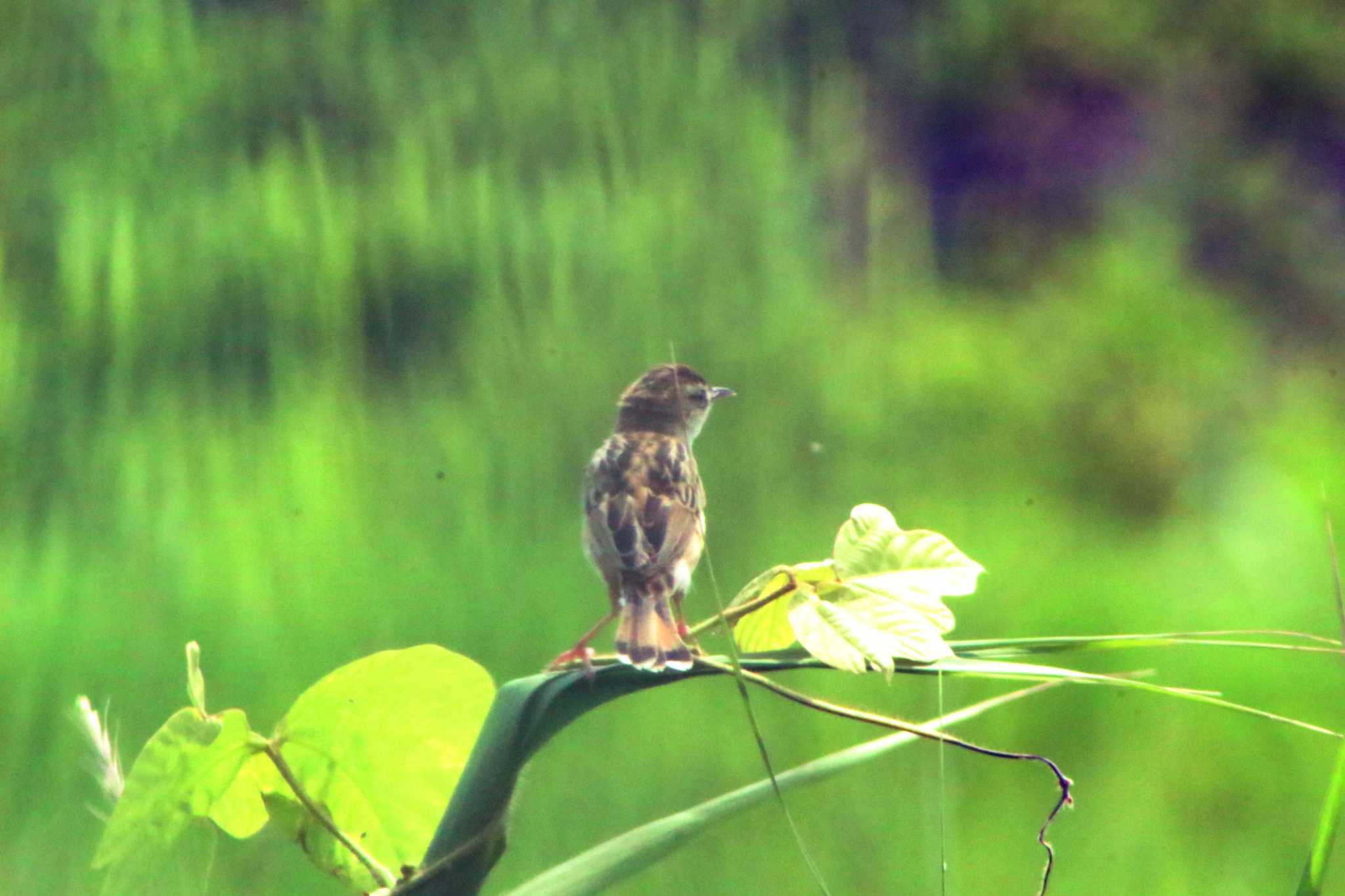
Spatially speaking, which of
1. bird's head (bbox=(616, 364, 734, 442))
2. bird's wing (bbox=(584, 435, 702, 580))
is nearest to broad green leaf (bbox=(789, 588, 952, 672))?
bird's wing (bbox=(584, 435, 702, 580))

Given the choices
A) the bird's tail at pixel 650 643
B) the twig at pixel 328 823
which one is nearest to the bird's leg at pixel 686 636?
the bird's tail at pixel 650 643

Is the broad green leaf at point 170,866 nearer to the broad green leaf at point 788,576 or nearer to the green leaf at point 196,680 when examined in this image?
the green leaf at point 196,680

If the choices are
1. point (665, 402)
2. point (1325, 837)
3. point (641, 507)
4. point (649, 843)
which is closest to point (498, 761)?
point (649, 843)

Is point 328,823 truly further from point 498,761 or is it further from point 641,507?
point 641,507

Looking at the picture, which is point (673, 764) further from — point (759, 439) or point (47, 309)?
point (47, 309)

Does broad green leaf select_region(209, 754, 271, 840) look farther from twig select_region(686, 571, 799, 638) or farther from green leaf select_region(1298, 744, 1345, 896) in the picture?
green leaf select_region(1298, 744, 1345, 896)

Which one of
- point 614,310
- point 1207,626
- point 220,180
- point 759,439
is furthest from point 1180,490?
point 220,180
